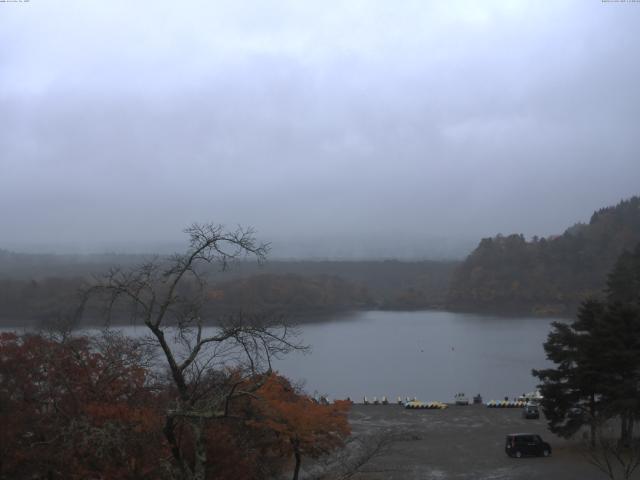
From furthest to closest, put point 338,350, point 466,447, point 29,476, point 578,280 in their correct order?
point 578,280 → point 338,350 → point 466,447 → point 29,476

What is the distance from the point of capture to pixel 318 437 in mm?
7477

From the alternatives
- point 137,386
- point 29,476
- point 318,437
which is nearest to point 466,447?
point 318,437

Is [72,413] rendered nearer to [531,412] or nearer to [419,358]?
[531,412]

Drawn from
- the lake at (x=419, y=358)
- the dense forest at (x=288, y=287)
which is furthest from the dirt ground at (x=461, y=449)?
the dense forest at (x=288, y=287)

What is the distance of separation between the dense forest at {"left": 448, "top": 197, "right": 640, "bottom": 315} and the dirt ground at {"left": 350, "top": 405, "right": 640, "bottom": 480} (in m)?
43.4

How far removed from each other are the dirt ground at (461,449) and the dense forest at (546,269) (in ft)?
142

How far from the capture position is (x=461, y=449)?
10.9 metres

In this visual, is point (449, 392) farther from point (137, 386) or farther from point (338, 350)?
point (137, 386)

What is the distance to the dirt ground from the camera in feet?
29.5

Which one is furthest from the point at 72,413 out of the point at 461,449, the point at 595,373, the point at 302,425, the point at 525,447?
the point at 595,373

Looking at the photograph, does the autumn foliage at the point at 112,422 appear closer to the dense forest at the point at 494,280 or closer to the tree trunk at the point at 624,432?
the tree trunk at the point at 624,432

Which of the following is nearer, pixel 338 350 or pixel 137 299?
pixel 137 299

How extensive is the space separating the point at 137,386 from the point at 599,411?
683 cm

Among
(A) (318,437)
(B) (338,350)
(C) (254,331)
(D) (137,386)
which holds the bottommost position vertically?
(B) (338,350)
